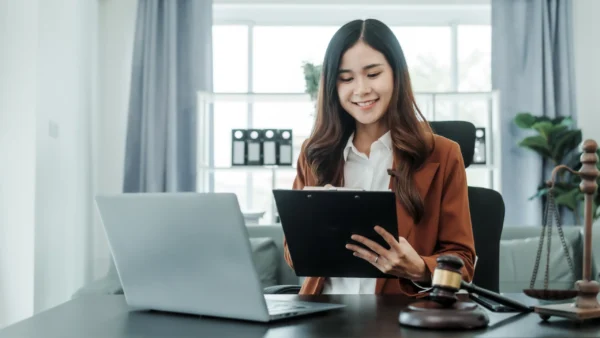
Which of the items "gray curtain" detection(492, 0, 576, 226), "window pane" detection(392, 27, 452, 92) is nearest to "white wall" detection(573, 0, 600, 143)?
"gray curtain" detection(492, 0, 576, 226)

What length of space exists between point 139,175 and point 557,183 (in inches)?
110

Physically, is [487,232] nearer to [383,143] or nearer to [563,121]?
[383,143]

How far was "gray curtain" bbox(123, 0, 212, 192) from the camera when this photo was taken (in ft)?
15.9

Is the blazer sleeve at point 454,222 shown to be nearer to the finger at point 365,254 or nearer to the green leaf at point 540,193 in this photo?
the finger at point 365,254

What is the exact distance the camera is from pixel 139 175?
489 centimetres

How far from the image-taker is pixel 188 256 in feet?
3.68

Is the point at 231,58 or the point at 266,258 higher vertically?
the point at 231,58

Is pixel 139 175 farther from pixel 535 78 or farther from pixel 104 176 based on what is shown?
pixel 535 78

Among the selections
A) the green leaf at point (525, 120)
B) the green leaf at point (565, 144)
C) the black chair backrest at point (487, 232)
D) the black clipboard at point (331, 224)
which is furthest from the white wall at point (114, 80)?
the black clipboard at point (331, 224)

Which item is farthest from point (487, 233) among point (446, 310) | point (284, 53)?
point (284, 53)

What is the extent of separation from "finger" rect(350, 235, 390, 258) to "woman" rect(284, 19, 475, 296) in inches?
11.1

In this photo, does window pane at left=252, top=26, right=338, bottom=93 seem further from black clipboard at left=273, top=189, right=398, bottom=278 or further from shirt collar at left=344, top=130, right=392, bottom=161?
black clipboard at left=273, top=189, right=398, bottom=278

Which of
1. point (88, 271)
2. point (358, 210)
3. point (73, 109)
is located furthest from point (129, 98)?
point (358, 210)

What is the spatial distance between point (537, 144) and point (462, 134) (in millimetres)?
2857
